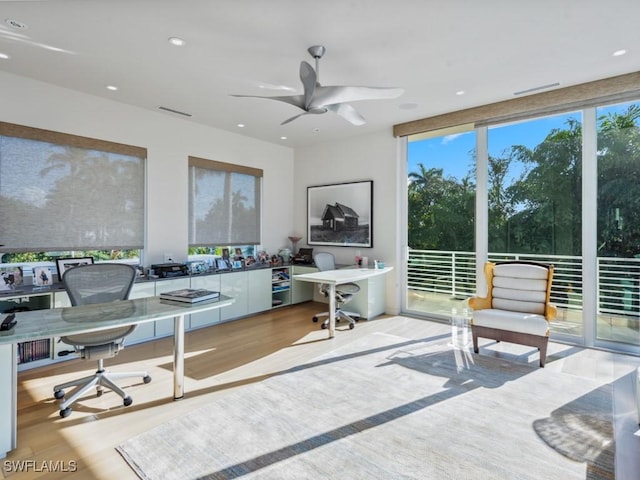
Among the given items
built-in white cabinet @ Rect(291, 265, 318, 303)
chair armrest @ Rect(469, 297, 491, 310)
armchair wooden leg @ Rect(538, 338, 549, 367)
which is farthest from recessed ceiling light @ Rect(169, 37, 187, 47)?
armchair wooden leg @ Rect(538, 338, 549, 367)

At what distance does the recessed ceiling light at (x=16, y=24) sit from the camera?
2.57m

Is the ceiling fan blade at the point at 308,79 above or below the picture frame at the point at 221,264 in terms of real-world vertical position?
above

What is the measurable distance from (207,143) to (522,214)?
4445 millimetres

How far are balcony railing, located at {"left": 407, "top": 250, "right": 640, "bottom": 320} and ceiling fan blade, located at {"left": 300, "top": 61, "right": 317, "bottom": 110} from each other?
10.4ft

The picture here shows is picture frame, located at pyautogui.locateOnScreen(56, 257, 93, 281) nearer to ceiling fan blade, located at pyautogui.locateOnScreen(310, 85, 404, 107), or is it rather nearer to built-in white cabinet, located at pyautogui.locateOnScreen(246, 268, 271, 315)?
built-in white cabinet, located at pyautogui.locateOnScreen(246, 268, 271, 315)

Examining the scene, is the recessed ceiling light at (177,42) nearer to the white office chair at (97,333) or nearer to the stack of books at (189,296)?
the white office chair at (97,333)

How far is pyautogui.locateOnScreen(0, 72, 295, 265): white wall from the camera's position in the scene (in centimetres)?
359

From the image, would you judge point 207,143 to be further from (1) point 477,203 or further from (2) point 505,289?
(2) point 505,289

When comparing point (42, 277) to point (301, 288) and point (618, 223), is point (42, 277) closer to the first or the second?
point (301, 288)

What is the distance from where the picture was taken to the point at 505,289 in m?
3.90

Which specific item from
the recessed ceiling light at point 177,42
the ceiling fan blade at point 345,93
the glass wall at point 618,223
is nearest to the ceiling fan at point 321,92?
the ceiling fan blade at point 345,93

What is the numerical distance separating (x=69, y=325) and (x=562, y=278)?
4.79 meters

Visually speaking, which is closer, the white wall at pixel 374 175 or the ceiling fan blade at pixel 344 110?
the ceiling fan blade at pixel 344 110

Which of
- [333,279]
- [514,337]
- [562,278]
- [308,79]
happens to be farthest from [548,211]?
[308,79]
